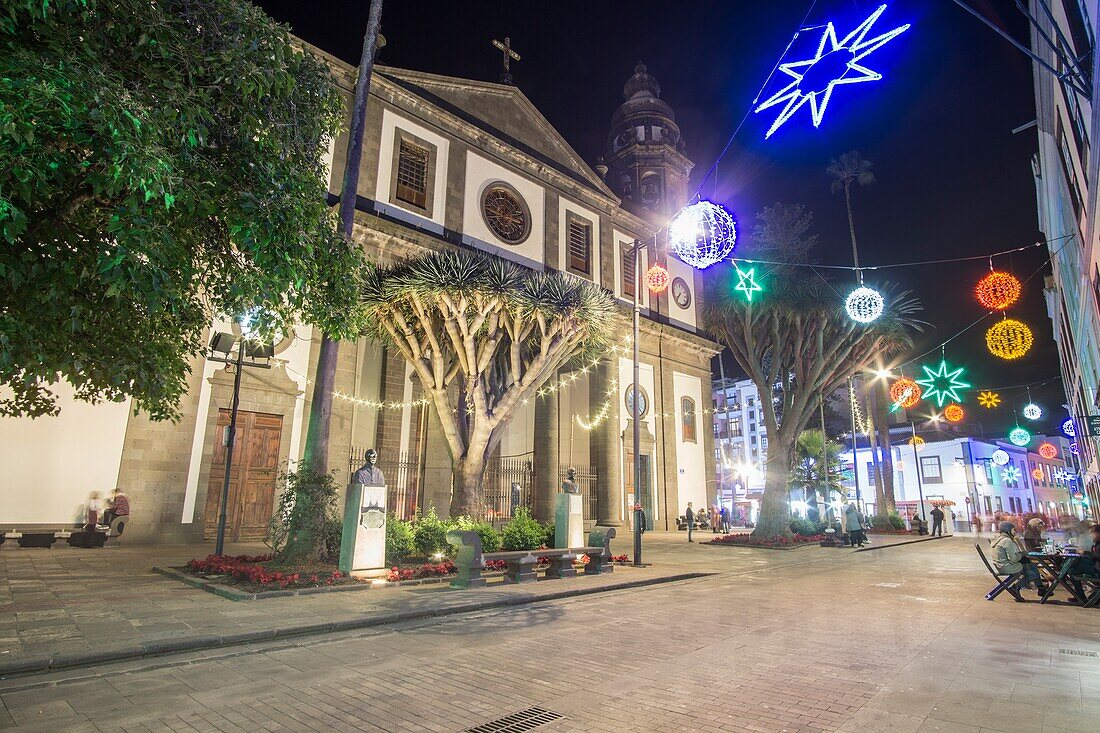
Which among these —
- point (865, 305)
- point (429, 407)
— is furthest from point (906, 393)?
point (429, 407)

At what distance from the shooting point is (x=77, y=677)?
17.2 ft

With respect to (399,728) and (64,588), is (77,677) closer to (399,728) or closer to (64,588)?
(399,728)

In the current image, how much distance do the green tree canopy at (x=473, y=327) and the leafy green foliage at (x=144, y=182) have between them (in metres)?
5.71

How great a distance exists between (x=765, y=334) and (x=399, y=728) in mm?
21430

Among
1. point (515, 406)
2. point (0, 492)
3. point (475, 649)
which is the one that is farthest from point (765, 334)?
point (0, 492)

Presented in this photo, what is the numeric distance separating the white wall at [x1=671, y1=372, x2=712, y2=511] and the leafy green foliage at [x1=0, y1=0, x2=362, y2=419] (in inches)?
976

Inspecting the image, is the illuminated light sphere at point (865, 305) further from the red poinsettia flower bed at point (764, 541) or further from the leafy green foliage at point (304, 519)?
the leafy green foliage at point (304, 519)

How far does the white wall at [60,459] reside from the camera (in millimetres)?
13594

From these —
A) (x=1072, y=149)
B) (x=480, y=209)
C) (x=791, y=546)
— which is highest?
(x=480, y=209)

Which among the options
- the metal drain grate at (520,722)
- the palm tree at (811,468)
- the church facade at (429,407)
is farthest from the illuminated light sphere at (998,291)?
the palm tree at (811,468)

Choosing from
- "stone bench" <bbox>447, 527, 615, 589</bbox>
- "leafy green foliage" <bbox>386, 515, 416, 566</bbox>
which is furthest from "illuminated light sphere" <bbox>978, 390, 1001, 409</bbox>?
"leafy green foliage" <bbox>386, 515, 416, 566</bbox>

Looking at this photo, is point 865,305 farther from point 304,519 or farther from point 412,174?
point 412,174

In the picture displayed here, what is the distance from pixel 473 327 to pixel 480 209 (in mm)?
12485

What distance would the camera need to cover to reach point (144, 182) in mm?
4613
